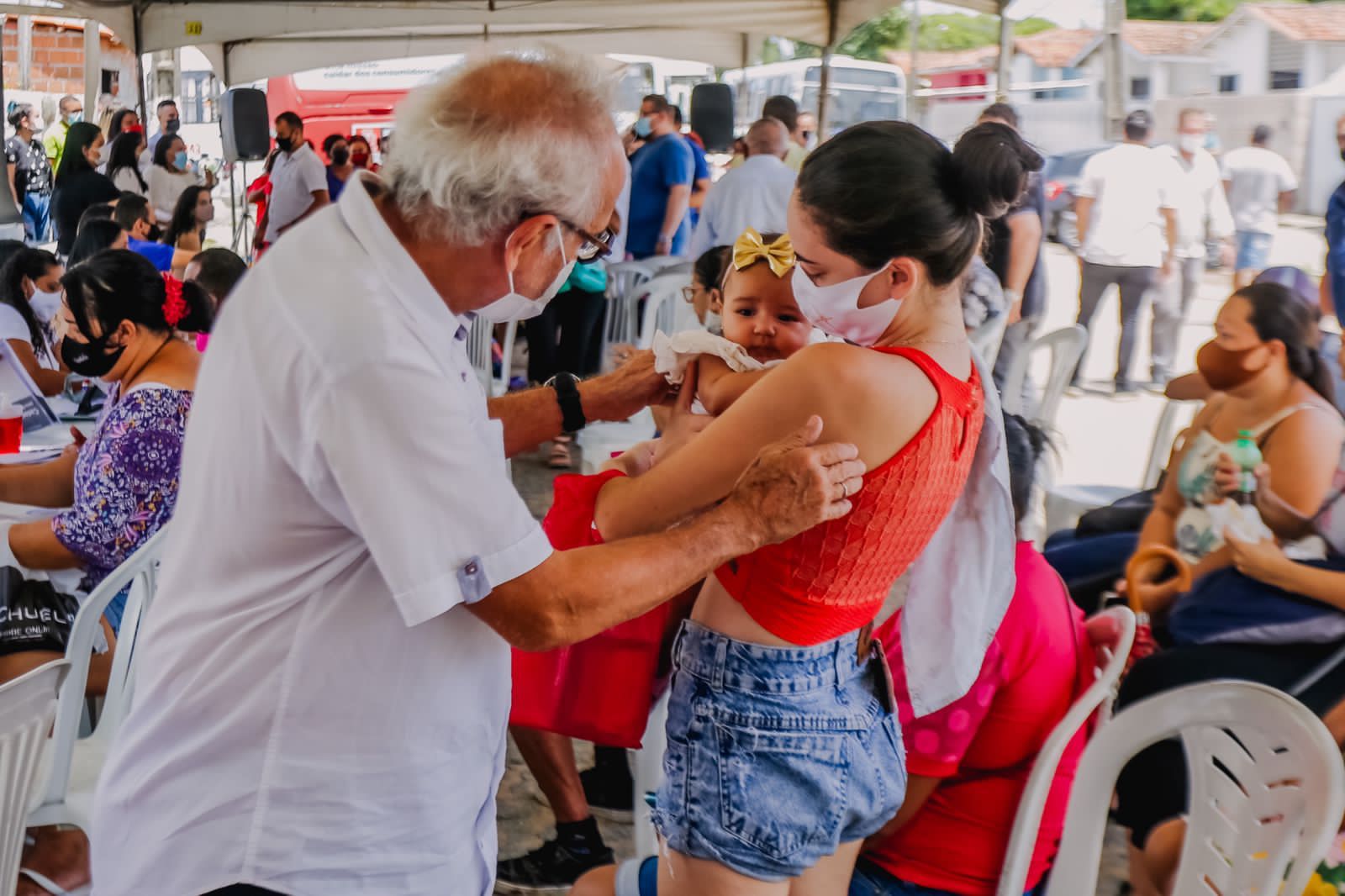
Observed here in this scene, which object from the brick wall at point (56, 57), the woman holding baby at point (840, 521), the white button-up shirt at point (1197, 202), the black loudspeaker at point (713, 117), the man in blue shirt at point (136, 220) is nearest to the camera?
the woman holding baby at point (840, 521)

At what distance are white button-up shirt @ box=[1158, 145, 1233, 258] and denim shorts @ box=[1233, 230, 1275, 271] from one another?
0.10m

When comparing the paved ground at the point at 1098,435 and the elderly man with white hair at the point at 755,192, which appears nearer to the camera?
the paved ground at the point at 1098,435

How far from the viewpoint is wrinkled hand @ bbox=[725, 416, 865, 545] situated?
1291 mm

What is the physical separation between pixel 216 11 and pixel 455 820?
920cm

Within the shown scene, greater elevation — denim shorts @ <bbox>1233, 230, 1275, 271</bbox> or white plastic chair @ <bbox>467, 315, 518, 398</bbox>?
denim shorts @ <bbox>1233, 230, 1275, 271</bbox>

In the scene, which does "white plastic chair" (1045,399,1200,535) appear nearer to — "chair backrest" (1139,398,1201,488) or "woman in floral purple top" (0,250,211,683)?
"chair backrest" (1139,398,1201,488)

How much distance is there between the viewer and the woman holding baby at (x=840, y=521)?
4.66 feet

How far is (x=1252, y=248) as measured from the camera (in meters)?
8.64

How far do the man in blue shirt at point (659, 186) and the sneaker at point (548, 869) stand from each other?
508 centimetres

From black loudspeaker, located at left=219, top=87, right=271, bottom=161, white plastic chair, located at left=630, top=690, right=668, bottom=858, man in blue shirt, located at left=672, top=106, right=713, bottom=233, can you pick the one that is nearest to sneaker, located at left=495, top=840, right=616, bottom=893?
white plastic chair, located at left=630, top=690, right=668, bottom=858

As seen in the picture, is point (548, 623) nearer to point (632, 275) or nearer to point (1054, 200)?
point (632, 275)

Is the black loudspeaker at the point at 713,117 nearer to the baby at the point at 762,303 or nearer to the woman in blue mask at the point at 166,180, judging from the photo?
the woman in blue mask at the point at 166,180

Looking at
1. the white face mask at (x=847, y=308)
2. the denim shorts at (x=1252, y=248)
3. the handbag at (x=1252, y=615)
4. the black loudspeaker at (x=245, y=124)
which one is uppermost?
the black loudspeaker at (x=245, y=124)

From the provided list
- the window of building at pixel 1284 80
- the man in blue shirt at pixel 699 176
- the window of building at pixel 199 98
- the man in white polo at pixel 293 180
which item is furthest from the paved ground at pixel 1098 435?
the window of building at pixel 199 98
